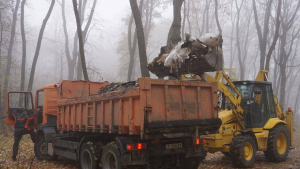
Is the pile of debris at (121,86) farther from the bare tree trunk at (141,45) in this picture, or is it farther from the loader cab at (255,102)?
the loader cab at (255,102)

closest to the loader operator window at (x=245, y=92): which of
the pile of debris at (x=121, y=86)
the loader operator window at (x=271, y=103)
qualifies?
the loader operator window at (x=271, y=103)

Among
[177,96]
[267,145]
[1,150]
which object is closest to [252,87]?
[267,145]

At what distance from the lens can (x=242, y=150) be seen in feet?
27.0

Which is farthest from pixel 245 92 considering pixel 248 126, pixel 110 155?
pixel 110 155

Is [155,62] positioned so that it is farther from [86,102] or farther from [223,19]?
[223,19]

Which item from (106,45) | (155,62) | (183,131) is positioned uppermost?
(106,45)

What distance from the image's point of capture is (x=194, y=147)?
6602 mm

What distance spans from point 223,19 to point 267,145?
33289mm

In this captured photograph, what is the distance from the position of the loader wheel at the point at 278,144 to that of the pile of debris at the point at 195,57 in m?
3.97

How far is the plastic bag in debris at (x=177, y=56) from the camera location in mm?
7369

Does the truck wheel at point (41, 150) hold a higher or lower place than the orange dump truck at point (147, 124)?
lower

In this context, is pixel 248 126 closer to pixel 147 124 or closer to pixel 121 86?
pixel 121 86

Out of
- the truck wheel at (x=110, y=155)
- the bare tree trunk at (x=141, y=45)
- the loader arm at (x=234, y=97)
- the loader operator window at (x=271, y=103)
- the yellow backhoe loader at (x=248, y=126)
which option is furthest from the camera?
the bare tree trunk at (x=141, y=45)

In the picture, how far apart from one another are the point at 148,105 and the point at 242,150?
4238 mm
